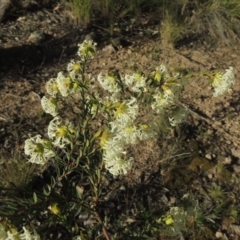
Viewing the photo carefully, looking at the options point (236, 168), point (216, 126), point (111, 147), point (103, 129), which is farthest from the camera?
point (216, 126)

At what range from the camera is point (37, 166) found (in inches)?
86.7

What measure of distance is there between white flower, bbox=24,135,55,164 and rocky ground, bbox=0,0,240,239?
3.73 ft

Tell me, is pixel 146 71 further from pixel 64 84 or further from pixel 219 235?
pixel 64 84

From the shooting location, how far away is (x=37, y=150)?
1.17 m

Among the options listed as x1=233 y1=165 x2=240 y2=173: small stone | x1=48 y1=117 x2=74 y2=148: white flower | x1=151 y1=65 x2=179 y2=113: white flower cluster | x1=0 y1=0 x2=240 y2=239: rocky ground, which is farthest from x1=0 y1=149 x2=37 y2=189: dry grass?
x1=233 y1=165 x2=240 y2=173: small stone

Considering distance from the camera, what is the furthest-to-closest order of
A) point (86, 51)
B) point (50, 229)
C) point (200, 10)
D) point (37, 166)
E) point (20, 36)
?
1. point (200, 10)
2. point (20, 36)
3. point (37, 166)
4. point (50, 229)
5. point (86, 51)

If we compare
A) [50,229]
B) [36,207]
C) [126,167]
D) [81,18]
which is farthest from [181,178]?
[81,18]

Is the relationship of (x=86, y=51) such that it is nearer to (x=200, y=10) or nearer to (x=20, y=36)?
(x=20, y=36)

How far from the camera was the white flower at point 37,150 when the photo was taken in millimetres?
1166

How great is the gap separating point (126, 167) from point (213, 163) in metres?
1.32

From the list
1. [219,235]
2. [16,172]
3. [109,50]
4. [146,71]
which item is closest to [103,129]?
[16,172]

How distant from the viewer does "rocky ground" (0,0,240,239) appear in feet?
7.72

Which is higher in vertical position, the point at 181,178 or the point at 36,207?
the point at 36,207

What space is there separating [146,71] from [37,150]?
1.90 metres
